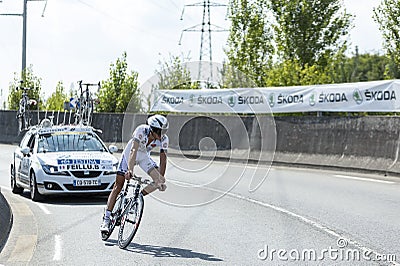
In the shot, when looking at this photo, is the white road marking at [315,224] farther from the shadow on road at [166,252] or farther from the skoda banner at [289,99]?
the skoda banner at [289,99]

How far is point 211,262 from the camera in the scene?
8328mm

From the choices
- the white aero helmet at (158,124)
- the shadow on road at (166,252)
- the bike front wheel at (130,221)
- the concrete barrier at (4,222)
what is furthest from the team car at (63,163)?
the white aero helmet at (158,124)

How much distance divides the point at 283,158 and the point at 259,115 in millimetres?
3383

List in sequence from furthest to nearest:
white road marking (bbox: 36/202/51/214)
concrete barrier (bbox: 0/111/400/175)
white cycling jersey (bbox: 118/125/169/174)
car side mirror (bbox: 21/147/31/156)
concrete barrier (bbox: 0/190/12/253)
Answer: concrete barrier (bbox: 0/111/400/175)
car side mirror (bbox: 21/147/31/156)
white road marking (bbox: 36/202/51/214)
concrete barrier (bbox: 0/190/12/253)
white cycling jersey (bbox: 118/125/169/174)

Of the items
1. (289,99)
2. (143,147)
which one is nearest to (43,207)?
(143,147)

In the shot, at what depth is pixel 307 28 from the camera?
1464 inches

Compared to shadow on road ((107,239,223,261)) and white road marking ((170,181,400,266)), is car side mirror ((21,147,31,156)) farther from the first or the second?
shadow on road ((107,239,223,261))

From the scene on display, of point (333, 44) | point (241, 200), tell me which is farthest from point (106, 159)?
point (333, 44)

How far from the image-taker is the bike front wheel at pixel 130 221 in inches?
359

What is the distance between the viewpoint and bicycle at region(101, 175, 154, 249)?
916cm

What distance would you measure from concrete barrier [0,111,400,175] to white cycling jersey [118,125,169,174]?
10.3 m

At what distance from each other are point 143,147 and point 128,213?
0.89 metres

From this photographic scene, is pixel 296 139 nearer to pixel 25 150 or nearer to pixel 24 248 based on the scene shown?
pixel 25 150

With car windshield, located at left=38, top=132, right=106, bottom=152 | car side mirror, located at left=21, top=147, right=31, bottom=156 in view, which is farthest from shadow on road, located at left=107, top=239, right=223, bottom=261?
car windshield, located at left=38, top=132, right=106, bottom=152
